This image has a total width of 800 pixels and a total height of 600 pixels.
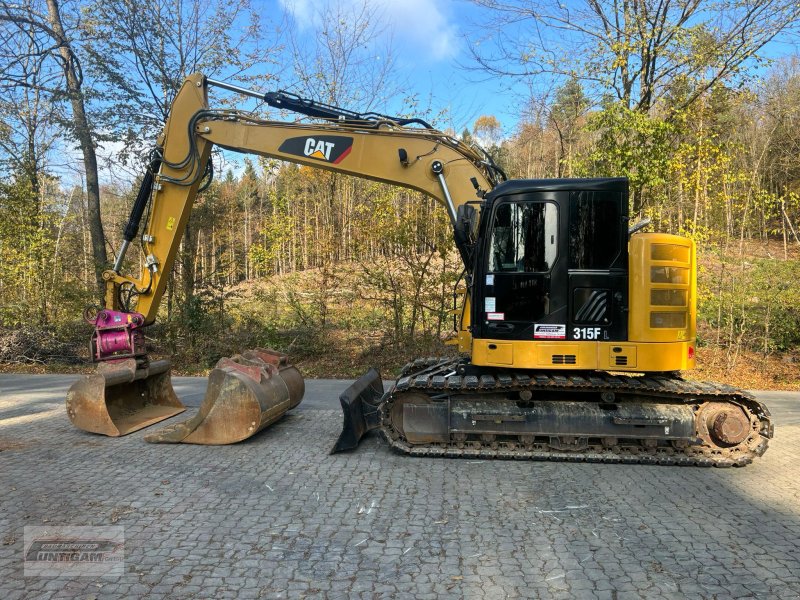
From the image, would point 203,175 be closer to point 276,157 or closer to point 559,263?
point 276,157

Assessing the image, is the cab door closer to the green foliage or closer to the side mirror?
the side mirror

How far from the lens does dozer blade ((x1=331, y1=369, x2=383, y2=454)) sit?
5.59m

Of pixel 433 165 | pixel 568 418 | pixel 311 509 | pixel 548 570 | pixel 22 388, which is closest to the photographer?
pixel 548 570

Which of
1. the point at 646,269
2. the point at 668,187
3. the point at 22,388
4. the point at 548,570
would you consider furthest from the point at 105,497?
the point at 668,187

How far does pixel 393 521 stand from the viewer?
3.92m

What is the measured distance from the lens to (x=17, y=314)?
517 inches

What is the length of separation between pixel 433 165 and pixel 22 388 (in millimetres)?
8882

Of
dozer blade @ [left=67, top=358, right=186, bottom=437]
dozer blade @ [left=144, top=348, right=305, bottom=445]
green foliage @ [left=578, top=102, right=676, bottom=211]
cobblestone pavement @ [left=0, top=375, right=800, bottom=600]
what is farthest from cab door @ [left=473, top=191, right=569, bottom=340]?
green foliage @ [left=578, top=102, right=676, bottom=211]

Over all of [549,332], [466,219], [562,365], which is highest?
[466,219]

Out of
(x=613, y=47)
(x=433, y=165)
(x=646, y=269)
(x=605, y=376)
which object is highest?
(x=613, y=47)

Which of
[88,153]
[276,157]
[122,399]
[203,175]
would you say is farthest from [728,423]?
[88,153]

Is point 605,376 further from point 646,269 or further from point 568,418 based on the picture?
point 646,269
